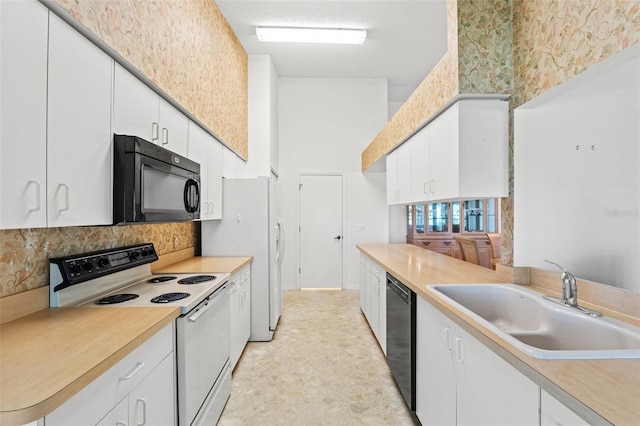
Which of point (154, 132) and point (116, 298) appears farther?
point (154, 132)

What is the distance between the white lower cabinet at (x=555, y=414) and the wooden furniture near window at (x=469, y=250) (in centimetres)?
316

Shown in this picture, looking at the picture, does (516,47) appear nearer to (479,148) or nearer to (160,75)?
(479,148)

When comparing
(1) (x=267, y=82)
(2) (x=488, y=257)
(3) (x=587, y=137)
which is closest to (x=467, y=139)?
(3) (x=587, y=137)

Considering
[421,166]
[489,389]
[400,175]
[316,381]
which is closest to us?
[489,389]

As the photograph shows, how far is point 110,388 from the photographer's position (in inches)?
39.8

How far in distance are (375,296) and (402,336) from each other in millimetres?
965

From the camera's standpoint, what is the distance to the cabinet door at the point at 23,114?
96cm

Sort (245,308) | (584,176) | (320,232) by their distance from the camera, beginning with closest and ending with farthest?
(584,176), (245,308), (320,232)

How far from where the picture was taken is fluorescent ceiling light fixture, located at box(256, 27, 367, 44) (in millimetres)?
3658

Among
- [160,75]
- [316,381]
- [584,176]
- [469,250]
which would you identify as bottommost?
[316,381]

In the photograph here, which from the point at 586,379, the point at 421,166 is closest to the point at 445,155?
the point at 421,166

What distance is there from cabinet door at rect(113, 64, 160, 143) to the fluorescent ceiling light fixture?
2288mm

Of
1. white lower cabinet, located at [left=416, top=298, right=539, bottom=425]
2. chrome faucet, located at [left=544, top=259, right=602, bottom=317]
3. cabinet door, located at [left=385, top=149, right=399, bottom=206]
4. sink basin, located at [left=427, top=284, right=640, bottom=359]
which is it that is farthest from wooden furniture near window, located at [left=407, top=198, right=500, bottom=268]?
chrome faucet, located at [left=544, top=259, right=602, bottom=317]

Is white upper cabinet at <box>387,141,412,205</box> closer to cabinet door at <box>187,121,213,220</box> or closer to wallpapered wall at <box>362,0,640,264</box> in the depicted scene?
wallpapered wall at <box>362,0,640,264</box>
